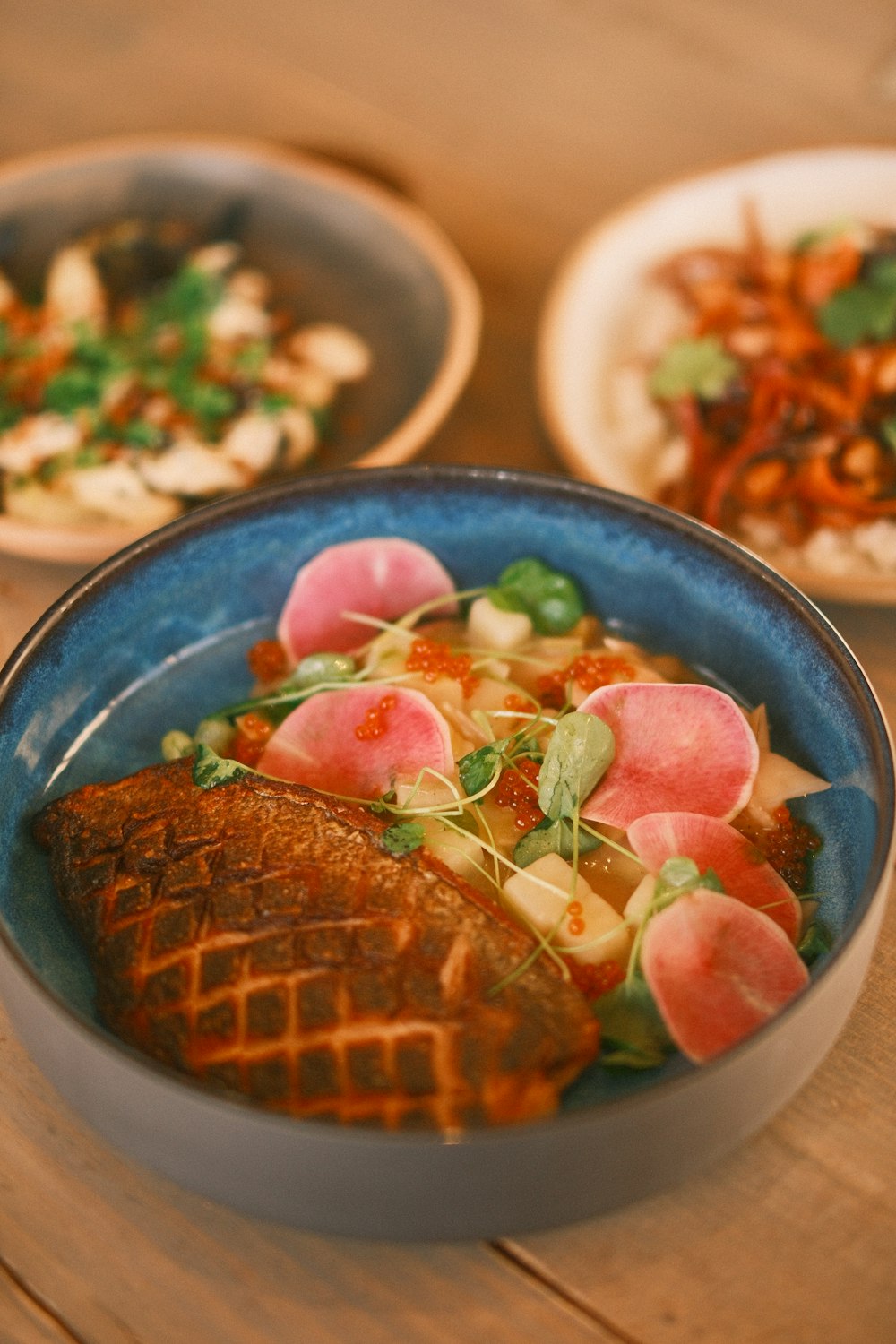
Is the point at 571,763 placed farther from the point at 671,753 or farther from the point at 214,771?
the point at 214,771

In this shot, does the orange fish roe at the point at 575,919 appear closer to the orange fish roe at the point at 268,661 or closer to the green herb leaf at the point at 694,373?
the orange fish roe at the point at 268,661

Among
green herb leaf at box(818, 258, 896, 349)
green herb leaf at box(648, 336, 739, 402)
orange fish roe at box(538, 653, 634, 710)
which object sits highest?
green herb leaf at box(818, 258, 896, 349)

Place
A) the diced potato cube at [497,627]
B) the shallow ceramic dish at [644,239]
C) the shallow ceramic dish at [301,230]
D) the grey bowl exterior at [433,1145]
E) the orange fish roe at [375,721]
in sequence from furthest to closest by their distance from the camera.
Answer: the shallow ceramic dish at [301,230], the shallow ceramic dish at [644,239], the diced potato cube at [497,627], the orange fish roe at [375,721], the grey bowl exterior at [433,1145]

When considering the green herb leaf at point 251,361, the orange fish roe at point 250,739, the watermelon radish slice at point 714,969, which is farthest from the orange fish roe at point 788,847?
the green herb leaf at point 251,361

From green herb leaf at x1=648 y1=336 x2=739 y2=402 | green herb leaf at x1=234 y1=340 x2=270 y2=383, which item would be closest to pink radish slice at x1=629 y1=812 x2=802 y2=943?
green herb leaf at x1=648 y1=336 x2=739 y2=402

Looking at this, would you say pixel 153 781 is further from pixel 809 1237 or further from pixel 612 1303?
pixel 809 1237

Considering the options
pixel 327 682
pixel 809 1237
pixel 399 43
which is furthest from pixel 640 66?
pixel 809 1237

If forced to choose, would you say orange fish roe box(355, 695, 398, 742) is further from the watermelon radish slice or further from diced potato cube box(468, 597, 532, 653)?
the watermelon radish slice
